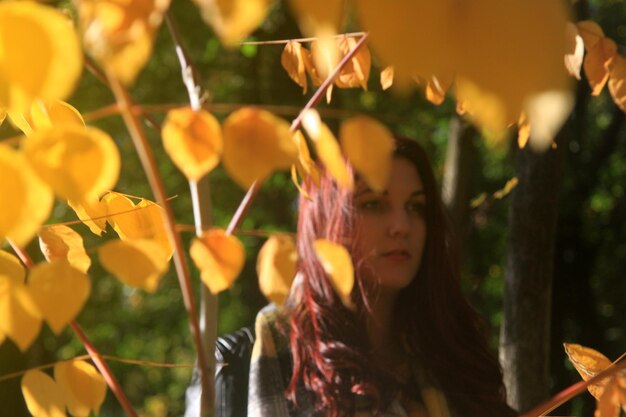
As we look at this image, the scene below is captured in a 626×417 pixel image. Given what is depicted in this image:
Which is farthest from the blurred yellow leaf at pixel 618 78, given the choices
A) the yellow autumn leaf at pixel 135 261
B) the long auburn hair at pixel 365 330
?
the long auburn hair at pixel 365 330

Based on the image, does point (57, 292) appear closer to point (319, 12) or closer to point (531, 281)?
point (319, 12)

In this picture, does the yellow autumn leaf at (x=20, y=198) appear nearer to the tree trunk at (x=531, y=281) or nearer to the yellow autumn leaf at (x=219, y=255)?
the yellow autumn leaf at (x=219, y=255)

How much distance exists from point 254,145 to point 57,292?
15 cm

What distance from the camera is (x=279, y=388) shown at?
5.78ft

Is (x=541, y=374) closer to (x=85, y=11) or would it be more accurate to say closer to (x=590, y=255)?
(x=85, y=11)

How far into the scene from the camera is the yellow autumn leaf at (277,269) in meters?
0.58

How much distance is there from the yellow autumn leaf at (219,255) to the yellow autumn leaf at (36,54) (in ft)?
0.53

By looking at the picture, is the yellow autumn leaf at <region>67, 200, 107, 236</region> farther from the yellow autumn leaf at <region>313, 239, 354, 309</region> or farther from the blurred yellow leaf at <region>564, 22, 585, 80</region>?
the blurred yellow leaf at <region>564, 22, 585, 80</region>

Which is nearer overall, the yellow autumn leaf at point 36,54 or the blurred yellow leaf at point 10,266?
the yellow autumn leaf at point 36,54

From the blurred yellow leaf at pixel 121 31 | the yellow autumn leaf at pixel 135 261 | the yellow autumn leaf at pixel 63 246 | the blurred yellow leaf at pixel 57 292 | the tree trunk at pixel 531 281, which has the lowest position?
the tree trunk at pixel 531 281

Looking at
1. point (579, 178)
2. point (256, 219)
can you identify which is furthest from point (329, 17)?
point (579, 178)

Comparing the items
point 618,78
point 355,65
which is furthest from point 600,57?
point 355,65

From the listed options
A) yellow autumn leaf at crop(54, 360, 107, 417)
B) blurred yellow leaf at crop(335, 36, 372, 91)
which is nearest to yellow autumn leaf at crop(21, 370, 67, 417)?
yellow autumn leaf at crop(54, 360, 107, 417)

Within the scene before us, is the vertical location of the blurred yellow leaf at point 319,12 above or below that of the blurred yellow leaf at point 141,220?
above
